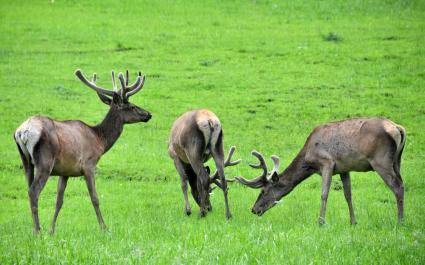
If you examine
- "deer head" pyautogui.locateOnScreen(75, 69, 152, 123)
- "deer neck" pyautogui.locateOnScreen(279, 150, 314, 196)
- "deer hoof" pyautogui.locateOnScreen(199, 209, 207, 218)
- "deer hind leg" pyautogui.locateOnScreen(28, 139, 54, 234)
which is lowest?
"deer hoof" pyautogui.locateOnScreen(199, 209, 207, 218)

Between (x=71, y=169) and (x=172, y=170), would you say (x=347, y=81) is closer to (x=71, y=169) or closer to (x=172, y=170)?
(x=172, y=170)

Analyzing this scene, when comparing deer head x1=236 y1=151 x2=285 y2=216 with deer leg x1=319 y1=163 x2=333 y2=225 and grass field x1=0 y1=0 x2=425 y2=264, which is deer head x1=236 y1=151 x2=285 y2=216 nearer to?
grass field x1=0 y1=0 x2=425 y2=264

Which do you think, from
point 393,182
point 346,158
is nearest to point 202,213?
point 346,158

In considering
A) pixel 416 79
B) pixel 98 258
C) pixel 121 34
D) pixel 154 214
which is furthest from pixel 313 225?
pixel 121 34

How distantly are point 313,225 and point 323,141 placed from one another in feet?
6.57

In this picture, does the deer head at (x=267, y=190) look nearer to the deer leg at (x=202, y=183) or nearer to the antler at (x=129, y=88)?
the deer leg at (x=202, y=183)

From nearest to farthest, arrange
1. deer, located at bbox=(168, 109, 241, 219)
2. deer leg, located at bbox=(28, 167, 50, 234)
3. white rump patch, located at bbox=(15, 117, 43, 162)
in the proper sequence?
white rump patch, located at bbox=(15, 117, 43, 162) → deer leg, located at bbox=(28, 167, 50, 234) → deer, located at bbox=(168, 109, 241, 219)

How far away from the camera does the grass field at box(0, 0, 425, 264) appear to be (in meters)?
10.8

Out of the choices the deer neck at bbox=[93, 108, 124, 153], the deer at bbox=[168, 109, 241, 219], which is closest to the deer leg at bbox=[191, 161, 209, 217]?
the deer at bbox=[168, 109, 241, 219]

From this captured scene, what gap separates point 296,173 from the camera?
49.4 ft

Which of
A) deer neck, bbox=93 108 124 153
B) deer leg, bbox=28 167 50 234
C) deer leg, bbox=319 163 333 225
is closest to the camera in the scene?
deer leg, bbox=28 167 50 234

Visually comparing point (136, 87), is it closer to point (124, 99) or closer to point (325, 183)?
point (124, 99)

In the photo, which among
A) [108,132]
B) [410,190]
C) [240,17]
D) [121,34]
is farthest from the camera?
[240,17]

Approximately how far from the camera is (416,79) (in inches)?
1021
